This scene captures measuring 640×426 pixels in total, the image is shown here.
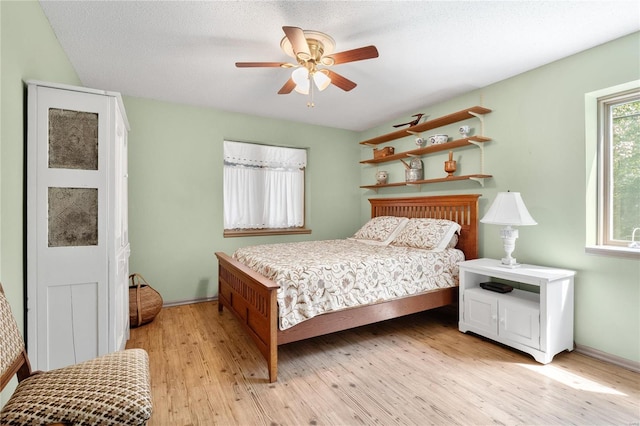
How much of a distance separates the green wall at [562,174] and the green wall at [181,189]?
8.63 feet

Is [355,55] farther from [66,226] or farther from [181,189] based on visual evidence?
[181,189]

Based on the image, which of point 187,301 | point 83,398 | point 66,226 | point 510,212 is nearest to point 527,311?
point 510,212

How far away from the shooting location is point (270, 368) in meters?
2.09

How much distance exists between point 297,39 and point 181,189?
8.50 ft

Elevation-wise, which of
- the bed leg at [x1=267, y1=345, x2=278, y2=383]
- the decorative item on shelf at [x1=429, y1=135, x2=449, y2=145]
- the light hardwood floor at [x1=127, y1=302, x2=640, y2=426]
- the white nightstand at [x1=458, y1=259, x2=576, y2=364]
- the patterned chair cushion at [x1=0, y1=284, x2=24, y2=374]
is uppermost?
the decorative item on shelf at [x1=429, y1=135, x2=449, y2=145]

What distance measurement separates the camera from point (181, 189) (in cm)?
380

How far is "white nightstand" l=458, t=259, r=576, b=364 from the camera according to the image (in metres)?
2.34

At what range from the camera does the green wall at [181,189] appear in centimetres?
359

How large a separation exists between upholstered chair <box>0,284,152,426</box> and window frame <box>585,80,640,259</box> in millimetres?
3157

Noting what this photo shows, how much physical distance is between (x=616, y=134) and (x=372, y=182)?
2864 mm

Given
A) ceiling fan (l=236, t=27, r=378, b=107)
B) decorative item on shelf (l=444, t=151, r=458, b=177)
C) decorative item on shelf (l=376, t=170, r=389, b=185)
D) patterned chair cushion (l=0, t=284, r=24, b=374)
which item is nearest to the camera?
patterned chair cushion (l=0, t=284, r=24, b=374)

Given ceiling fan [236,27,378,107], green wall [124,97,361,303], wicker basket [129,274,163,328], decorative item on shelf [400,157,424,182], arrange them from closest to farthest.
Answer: ceiling fan [236,27,378,107] < wicker basket [129,274,163,328] < green wall [124,97,361,303] < decorative item on shelf [400,157,424,182]

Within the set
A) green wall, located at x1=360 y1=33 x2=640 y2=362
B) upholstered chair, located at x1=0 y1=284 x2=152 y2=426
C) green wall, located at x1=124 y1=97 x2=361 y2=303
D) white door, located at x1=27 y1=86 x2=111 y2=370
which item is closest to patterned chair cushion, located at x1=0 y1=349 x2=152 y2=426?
upholstered chair, located at x1=0 y1=284 x2=152 y2=426

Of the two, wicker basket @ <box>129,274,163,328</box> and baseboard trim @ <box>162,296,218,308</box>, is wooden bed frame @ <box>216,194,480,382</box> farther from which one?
wicker basket @ <box>129,274,163,328</box>
